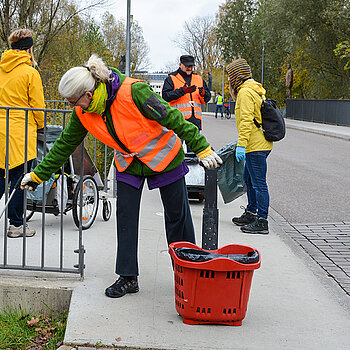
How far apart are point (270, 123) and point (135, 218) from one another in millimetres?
2789

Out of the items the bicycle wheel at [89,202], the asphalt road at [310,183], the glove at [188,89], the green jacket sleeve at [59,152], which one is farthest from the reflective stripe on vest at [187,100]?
the green jacket sleeve at [59,152]

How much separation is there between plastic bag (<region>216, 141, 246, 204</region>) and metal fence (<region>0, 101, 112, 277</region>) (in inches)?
60.2

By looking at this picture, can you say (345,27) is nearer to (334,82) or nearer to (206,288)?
(334,82)

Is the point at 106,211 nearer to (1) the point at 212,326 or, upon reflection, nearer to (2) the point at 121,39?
(1) the point at 212,326

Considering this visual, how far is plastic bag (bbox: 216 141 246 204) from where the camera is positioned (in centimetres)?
758

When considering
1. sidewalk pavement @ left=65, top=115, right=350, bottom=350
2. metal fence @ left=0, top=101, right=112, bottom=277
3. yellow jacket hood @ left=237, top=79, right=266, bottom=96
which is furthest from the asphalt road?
metal fence @ left=0, top=101, right=112, bottom=277

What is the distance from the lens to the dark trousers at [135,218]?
13.9 ft

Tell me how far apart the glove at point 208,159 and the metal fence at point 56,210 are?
1.02 metres

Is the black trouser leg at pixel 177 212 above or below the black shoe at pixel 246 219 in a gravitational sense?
above

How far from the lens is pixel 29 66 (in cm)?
587

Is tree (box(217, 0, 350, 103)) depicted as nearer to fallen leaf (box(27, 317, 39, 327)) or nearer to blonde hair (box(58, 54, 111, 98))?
blonde hair (box(58, 54, 111, 98))

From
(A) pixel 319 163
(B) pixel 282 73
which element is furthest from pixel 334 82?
(A) pixel 319 163

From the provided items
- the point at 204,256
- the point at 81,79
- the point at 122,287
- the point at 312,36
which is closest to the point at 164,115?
Result: the point at 81,79

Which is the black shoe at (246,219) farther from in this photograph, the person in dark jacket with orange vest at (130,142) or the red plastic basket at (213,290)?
the red plastic basket at (213,290)
